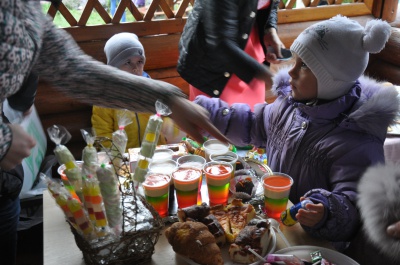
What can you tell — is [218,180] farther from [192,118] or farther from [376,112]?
[376,112]

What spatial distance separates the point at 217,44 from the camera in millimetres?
2104

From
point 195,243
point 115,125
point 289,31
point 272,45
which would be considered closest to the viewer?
point 195,243

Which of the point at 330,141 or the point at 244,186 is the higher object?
the point at 330,141

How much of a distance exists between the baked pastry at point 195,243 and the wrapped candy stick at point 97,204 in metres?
0.21

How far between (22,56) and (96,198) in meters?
0.42

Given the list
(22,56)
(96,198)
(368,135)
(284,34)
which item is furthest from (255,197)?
(284,34)

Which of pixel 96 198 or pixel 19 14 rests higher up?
pixel 19 14

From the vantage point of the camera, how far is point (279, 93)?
1895 mm

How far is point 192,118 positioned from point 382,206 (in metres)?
0.62

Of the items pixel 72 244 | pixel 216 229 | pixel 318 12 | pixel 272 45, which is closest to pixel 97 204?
pixel 72 244

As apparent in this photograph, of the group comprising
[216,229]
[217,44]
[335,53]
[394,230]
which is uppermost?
[335,53]

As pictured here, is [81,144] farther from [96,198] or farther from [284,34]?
[96,198]

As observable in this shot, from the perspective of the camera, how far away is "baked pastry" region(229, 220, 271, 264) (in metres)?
1.23

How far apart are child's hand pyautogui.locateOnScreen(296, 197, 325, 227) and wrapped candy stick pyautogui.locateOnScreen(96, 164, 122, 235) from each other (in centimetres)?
58
